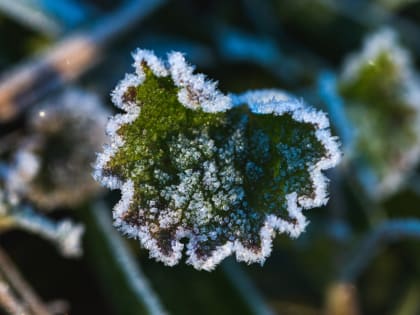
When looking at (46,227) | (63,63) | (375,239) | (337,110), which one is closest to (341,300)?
(375,239)

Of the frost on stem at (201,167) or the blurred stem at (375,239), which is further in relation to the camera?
the blurred stem at (375,239)

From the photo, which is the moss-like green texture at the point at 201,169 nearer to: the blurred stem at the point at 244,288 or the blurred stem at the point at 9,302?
the blurred stem at the point at 9,302

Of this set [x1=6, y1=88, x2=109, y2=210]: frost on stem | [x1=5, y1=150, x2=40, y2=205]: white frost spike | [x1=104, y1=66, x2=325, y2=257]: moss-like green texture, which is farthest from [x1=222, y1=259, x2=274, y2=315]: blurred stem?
[x1=104, y1=66, x2=325, y2=257]: moss-like green texture

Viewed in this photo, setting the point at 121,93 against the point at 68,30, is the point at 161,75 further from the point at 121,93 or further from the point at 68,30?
the point at 68,30

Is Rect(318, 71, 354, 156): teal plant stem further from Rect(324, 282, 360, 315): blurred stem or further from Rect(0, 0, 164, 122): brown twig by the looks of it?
Rect(0, 0, 164, 122): brown twig

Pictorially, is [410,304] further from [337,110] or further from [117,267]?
[117,267]

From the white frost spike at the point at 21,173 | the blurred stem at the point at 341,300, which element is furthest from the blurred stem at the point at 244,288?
the white frost spike at the point at 21,173

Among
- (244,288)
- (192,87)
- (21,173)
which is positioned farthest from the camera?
(244,288)

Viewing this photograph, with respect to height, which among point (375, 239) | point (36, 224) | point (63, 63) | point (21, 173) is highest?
point (63, 63)
